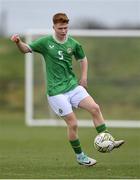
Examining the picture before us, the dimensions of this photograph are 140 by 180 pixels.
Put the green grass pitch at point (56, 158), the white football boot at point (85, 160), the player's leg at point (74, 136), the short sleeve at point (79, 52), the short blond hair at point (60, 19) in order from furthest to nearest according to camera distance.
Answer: the short sleeve at point (79, 52) → the white football boot at point (85, 160) → the player's leg at point (74, 136) → the short blond hair at point (60, 19) → the green grass pitch at point (56, 158)

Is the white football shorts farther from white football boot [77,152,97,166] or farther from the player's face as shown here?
the player's face

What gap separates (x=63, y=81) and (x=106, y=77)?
1533cm

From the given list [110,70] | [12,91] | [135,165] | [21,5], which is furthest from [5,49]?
[135,165]

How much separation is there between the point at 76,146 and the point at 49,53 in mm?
1560

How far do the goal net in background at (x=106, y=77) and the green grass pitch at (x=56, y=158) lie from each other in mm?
4055

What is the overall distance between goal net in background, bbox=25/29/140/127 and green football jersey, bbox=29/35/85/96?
14288 mm

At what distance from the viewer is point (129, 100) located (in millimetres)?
29203

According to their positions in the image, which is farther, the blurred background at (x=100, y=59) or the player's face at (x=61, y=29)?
the blurred background at (x=100, y=59)

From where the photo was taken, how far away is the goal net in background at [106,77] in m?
28.9

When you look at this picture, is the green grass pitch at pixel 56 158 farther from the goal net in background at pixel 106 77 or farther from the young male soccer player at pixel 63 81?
the goal net in background at pixel 106 77

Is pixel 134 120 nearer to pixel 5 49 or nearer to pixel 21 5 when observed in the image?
pixel 21 5

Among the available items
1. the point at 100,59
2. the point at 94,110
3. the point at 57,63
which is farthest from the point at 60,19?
the point at 100,59

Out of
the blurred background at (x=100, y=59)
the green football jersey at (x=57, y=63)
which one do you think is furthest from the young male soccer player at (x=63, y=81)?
the blurred background at (x=100, y=59)

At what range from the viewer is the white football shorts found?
14188mm
